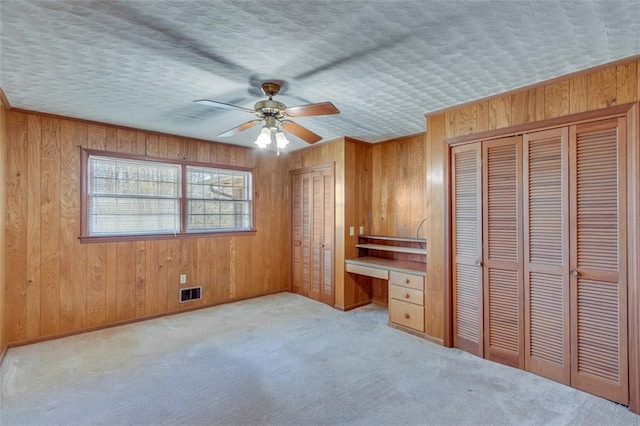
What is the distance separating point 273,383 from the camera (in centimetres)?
259

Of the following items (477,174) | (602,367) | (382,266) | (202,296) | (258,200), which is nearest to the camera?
(602,367)

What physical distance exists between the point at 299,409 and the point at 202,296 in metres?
2.86

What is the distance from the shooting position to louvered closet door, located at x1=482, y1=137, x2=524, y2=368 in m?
2.84

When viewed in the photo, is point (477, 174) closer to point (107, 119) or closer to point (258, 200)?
point (258, 200)

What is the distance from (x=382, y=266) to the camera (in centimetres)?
407

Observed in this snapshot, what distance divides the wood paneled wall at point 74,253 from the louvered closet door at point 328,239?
1.43 meters

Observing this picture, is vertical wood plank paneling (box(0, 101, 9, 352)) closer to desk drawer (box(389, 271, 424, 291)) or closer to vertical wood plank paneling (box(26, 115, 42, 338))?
vertical wood plank paneling (box(26, 115, 42, 338))

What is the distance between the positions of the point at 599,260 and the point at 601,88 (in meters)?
1.29

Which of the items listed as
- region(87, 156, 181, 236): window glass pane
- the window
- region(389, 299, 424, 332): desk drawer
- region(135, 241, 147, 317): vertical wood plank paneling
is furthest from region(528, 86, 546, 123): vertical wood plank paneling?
region(135, 241, 147, 317): vertical wood plank paneling

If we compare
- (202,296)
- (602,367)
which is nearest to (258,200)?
(202,296)

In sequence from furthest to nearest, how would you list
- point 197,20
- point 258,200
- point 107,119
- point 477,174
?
point 258,200
point 107,119
point 477,174
point 197,20

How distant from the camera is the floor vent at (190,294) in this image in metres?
4.45

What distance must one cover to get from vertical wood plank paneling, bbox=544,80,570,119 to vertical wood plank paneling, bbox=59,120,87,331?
15.6 feet

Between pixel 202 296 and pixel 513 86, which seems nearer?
pixel 513 86
